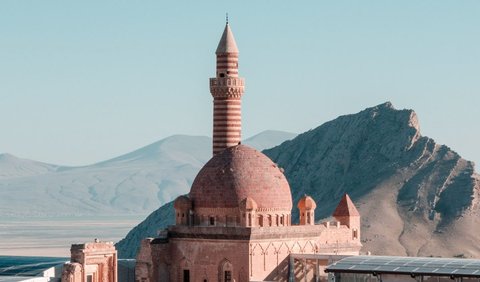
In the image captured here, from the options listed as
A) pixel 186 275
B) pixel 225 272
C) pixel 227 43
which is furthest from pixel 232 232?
pixel 227 43

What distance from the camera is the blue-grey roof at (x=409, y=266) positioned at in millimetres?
77812

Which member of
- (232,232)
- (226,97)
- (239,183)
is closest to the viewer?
(232,232)

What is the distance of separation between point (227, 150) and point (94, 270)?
11282 mm

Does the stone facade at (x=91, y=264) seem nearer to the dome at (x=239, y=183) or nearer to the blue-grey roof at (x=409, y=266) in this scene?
the dome at (x=239, y=183)

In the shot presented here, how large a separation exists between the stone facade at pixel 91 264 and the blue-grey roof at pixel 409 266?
1565cm

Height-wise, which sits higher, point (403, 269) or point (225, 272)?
point (225, 272)

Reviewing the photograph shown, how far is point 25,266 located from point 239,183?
49.9 feet

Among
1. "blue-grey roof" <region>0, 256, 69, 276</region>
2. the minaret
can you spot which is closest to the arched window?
the minaret

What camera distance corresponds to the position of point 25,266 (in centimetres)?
9412

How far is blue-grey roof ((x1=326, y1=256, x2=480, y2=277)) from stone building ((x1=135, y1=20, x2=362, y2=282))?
8.42 metres

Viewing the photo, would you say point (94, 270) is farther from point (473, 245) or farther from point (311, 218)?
point (473, 245)

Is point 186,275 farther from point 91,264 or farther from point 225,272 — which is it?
point 91,264

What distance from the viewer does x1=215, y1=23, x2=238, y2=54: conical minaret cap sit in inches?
3784

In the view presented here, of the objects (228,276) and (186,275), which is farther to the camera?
(186,275)
